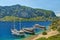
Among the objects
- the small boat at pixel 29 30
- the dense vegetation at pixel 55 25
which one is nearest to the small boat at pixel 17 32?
the small boat at pixel 29 30

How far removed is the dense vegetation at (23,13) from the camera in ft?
→ 21.4

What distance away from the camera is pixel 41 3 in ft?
21.4

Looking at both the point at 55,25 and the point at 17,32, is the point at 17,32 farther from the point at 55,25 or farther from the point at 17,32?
the point at 55,25

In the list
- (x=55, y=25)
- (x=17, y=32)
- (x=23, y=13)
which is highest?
(x=23, y=13)

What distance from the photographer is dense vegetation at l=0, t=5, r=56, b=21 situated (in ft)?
21.4

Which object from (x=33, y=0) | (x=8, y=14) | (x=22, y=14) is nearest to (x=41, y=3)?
(x=33, y=0)

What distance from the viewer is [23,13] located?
258 inches

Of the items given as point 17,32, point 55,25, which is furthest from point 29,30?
point 55,25

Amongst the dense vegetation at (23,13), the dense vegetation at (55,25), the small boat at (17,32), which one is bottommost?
the small boat at (17,32)

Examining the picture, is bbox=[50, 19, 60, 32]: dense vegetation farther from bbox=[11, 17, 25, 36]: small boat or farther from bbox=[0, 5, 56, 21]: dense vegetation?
bbox=[11, 17, 25, 36]: small boat

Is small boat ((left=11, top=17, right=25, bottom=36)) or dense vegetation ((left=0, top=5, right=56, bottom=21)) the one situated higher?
dense vegetation ((left=0, top=5, right=56, bottom=21))

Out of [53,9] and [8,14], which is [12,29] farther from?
[53,9]

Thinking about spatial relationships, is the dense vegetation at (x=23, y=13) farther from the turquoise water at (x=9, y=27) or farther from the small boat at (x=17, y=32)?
the small boat at (x=17, y=32)

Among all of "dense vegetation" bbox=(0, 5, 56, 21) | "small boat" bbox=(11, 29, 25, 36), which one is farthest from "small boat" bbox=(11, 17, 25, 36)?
"dense vegetation" bbox=(0, 5, 56, 21)
